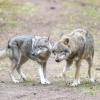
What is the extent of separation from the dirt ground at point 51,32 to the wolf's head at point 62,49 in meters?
0.68

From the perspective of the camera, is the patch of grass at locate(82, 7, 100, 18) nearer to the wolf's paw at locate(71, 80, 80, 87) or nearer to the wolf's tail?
the wolf's tail

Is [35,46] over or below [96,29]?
over

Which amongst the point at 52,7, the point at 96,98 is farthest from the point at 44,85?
the point at 52,7

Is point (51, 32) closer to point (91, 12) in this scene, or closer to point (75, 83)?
point (91, 12)

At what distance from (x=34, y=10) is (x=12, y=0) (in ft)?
7.66

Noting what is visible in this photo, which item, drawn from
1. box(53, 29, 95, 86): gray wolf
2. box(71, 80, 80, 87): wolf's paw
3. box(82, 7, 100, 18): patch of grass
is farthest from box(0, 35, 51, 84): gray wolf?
box(82, 7, 100, 18): patch of grass

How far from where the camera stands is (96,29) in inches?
825

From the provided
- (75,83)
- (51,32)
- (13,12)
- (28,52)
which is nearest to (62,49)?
(75,83)

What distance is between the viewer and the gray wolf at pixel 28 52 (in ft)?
38.7

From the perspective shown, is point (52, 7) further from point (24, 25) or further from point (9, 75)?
point (9, 75)

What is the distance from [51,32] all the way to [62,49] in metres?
9.23

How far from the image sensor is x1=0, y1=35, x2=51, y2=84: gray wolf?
465 inches

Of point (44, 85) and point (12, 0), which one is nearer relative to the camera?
point (44, 85)

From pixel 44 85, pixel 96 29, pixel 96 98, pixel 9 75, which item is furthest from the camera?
pixel 96 29
